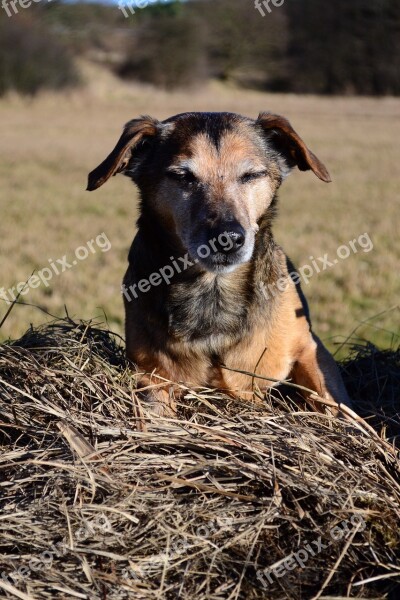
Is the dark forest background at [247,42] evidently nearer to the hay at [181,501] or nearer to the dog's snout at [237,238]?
the dog's snout at [237,238]

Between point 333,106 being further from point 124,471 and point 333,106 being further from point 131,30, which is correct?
Answer: point 124,471

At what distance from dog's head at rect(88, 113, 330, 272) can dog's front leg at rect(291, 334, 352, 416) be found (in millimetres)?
789

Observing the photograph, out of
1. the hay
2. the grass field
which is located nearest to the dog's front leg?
the hay

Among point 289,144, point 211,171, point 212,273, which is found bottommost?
point 212,273

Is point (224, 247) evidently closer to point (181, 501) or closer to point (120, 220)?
point (181, 501)

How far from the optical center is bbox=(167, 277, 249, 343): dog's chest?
4414mm

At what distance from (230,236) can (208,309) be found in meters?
0.62

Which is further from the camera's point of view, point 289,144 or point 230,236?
point 289,144

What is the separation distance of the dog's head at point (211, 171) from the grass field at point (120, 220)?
1.85 meters

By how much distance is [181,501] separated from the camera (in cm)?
308

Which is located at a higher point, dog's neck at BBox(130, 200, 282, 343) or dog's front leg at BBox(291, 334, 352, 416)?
dog's neck at BBox(130, 200, 282, 343)

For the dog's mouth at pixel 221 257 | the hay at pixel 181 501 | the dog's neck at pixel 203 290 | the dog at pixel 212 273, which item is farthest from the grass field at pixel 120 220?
the hay at pixel 181 501

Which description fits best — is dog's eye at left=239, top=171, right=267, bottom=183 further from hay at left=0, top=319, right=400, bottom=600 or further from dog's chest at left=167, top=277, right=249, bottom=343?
hay at left=0, top=319, right=400, bottom=600

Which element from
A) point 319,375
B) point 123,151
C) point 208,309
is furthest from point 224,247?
point 319,375
